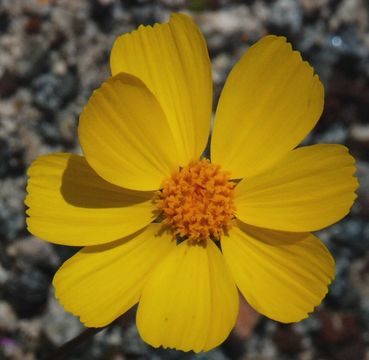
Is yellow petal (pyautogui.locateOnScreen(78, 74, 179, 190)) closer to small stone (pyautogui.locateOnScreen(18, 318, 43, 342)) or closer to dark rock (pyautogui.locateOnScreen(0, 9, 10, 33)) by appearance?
small stone (pyautogui.locateOnScreen(18, 318, 43, 342))

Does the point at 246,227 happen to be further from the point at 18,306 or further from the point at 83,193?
the point at 18,306

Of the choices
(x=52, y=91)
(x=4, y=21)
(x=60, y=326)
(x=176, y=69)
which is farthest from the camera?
(x=4, y=21)

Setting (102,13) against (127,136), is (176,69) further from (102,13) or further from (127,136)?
(102,13)

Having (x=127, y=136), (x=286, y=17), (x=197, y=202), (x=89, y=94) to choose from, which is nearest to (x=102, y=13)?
(x=89, y=94)

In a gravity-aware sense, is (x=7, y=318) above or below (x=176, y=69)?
below

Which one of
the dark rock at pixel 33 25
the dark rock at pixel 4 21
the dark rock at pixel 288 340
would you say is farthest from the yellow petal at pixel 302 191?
the dark rock at pixel 4 21

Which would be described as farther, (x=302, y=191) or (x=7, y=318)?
(x=7, y=318)

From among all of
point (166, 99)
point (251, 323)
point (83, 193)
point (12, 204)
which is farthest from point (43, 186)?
point (251, 323)

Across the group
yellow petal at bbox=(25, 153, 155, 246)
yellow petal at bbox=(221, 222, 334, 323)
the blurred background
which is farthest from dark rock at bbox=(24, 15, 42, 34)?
yellow petal at bbox=(221, 222, 334, 323)
